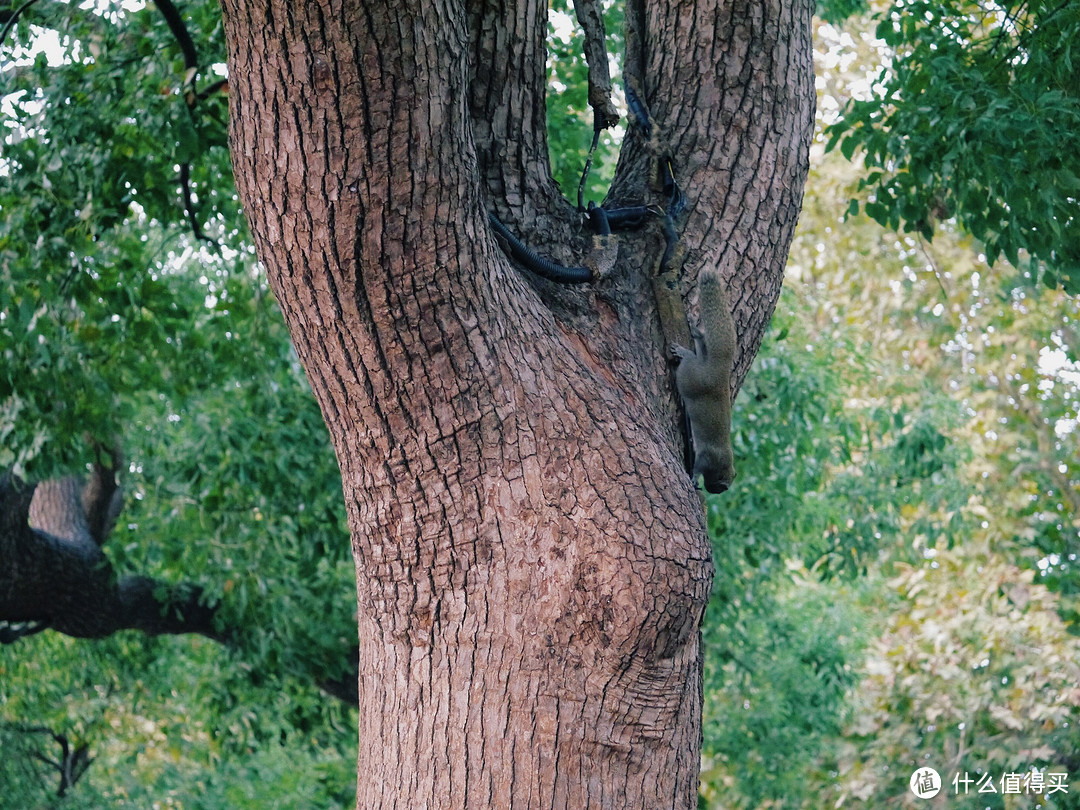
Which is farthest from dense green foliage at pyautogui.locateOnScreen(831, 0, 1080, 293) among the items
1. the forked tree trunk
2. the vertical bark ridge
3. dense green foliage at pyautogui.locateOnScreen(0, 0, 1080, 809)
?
the forked tree trunk

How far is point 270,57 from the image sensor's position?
1.74 meters

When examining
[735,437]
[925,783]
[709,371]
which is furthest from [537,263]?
[925,783]

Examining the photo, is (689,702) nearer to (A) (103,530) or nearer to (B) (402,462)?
(B) (402,462)

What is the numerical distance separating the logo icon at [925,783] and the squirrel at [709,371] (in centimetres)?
699

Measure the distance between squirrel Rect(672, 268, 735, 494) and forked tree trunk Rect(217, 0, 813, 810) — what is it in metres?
0.30

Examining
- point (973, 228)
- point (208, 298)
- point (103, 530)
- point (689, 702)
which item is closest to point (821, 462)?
point (973, 228)

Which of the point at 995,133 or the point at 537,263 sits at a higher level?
the point at 995,133

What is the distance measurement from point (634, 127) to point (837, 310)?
10.3 meters

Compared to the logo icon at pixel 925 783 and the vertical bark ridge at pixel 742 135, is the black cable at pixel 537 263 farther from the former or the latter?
the logo icon at pixel 925 783

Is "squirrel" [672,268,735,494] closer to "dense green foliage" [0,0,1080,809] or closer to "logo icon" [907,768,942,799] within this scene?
"dense green foliage" [0,0,1080,809]

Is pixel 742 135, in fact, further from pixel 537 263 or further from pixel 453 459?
pixel 453 459

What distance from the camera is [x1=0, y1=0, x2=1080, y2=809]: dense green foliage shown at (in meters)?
4.15

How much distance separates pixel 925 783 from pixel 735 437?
4611 mm

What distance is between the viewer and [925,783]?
8680mm
